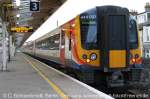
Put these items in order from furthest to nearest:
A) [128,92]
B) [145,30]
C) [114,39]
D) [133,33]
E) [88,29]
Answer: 1. [145,30]
2. [133,33]
3. [88,29]
4. [128,92]
5. [114,39]

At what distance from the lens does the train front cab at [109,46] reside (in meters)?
17.9

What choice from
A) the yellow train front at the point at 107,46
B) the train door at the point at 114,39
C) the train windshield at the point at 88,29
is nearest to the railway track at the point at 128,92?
the yellow train front at the point at 107,46

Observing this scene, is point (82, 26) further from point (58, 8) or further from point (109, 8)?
point (58, 8)

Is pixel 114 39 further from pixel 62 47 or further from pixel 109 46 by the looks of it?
pixel 62 47

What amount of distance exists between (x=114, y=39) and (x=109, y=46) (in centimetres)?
37

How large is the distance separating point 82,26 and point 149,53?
139 ft

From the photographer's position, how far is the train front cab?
17.9 metres

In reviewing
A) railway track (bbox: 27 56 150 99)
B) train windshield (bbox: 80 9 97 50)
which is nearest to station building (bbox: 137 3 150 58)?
railway track (bbox: 27 56 150 99)

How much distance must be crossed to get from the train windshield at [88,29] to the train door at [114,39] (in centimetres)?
32

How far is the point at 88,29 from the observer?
18516 mm

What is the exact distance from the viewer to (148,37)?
70.8m

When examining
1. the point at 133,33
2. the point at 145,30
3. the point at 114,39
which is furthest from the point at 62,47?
the point at 145,30

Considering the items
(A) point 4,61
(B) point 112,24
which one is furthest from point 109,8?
(A) point 4,61

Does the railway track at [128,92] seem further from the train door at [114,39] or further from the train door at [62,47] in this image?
the train door at [62,47]
